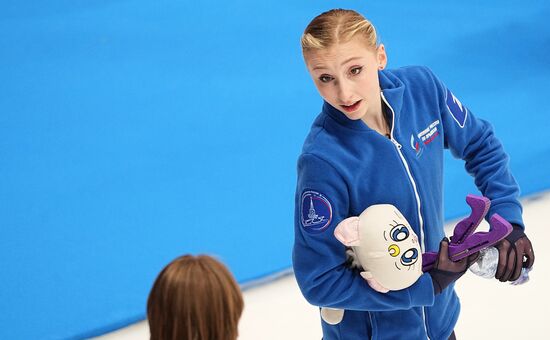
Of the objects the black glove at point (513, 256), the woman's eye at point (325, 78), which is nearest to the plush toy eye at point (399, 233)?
the black glove at point (513, 256)

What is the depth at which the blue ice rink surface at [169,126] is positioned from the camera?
4.36 meters

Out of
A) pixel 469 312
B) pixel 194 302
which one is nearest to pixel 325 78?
pixel 194 302

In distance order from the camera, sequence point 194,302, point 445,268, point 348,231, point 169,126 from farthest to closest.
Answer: point 169,126
point 445,268
point 348,231
point 194,302

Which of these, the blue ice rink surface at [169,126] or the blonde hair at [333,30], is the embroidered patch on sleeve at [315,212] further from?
the blue ice rink surface at [169,126]

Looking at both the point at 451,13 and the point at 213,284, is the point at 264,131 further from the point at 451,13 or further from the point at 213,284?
the point at 213,284

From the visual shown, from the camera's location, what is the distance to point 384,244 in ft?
7.34

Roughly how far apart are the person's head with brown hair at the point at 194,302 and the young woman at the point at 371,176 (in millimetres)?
503

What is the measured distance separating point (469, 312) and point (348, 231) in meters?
1.94

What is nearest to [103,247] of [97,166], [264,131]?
[97,166]

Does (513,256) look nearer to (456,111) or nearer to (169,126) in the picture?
(456,111)

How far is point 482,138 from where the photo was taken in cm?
259

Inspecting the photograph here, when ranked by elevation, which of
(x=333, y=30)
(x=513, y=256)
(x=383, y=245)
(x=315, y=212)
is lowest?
(x=513, y=256)

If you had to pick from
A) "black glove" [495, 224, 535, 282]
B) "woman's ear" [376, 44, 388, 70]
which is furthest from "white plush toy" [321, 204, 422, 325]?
"woman's ear" [376, 44, 388, 70]

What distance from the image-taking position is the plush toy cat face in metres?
2.23
